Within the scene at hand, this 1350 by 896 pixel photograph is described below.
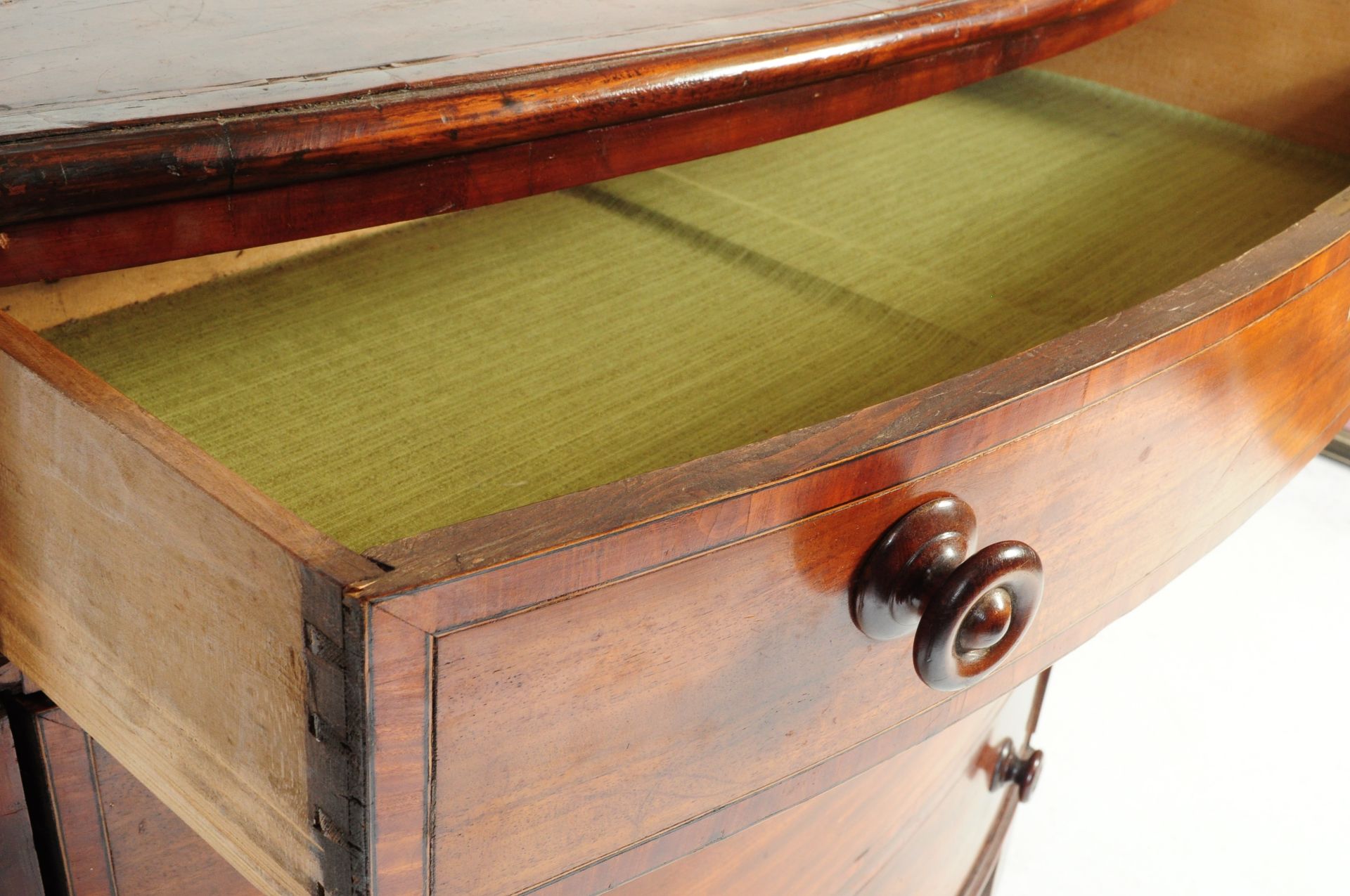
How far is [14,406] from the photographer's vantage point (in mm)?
444

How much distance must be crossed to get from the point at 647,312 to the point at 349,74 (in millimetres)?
211

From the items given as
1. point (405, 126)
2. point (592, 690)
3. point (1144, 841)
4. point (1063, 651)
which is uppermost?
point (405, 126)

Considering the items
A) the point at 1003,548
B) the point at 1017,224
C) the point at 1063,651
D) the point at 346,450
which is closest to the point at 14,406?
the point at 346,450

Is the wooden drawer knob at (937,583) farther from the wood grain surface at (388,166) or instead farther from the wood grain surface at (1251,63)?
the wood grain surface at (1251,63)

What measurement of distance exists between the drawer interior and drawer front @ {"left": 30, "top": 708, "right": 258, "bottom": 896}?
175 mm

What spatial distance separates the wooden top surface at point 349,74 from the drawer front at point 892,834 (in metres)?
0.34

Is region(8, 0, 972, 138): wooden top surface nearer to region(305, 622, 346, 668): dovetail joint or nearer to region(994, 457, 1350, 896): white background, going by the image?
region(305, 622, 346, 668): dovetail joint

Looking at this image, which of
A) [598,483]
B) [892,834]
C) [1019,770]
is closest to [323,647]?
[598,483]

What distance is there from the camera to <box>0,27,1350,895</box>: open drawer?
0.38 meters

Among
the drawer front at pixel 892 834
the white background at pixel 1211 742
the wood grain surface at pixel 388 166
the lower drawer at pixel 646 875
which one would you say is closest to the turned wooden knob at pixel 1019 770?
the drawer front at pixel 892 834

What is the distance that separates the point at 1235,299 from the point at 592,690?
0.35m

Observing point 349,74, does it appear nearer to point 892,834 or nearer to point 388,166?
point 388,166

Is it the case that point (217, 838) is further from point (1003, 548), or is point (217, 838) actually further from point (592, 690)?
point (1003, 548)

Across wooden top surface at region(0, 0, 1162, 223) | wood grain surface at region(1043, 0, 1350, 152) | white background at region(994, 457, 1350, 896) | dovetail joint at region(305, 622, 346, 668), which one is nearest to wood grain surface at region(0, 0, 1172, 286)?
wooden top surface at region(0, 0, 1162, 223)
